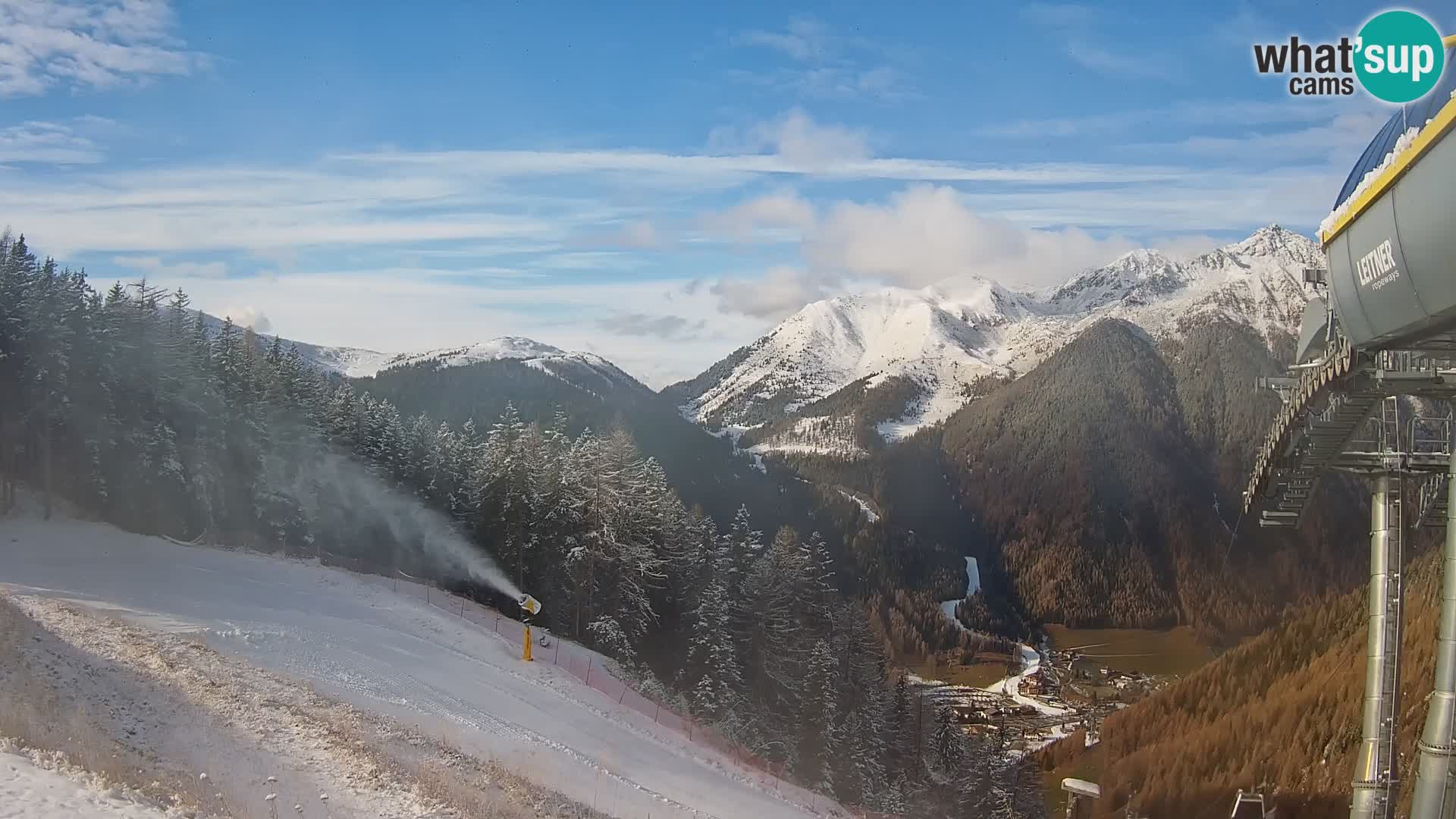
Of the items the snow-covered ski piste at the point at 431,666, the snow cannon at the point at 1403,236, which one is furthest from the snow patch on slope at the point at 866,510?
the snow cannon at the point at 1403,236

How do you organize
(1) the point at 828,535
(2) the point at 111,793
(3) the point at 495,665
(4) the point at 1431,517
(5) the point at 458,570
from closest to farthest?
(2) the point at 111,793 → (4) the point at 1431,517 → (3) the point at 495,665 → (5) the point at 458,570 → (1) the point at 828,535

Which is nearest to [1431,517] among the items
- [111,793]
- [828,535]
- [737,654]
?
[111,793]

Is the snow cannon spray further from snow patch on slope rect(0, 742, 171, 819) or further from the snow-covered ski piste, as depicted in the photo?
snow patch on slope rect(0, 742, 171, 819)

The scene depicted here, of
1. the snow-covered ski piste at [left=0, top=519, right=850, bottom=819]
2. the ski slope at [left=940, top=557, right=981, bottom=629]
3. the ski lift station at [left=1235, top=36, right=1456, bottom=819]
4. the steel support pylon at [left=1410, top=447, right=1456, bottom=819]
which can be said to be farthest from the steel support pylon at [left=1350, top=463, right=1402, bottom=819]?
the ski slope at [left=940, top=557, right=981, bottom=629]

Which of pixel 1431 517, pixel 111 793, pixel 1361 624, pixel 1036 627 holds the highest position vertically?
pixel 1431 517

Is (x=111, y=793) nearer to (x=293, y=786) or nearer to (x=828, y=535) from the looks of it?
(x=293, y=786)

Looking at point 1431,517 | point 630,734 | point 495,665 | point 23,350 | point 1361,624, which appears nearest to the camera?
point 1431,517
